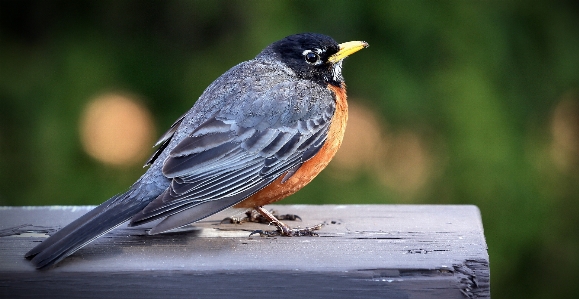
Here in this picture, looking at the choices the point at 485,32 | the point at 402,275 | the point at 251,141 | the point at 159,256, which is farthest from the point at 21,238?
the point at 485,32

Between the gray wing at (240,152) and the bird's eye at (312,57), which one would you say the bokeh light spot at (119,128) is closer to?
the bird's eye at (312,57)

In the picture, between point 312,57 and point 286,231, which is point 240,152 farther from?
point 312,57

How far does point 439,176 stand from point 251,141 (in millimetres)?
1844

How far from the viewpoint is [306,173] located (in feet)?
10.3

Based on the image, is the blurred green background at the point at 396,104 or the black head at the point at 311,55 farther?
the blurred green background at the point at 396,104

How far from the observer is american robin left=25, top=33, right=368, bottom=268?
A: 2672mm

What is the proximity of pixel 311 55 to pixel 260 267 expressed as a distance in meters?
1.57

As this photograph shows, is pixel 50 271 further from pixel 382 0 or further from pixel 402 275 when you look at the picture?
pixel 382 0

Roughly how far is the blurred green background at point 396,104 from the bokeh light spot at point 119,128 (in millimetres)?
15

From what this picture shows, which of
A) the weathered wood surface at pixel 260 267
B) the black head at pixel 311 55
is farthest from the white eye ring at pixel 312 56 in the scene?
the weathered wood surface at pixel 260 267

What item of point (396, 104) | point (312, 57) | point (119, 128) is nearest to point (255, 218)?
point (312, 57)

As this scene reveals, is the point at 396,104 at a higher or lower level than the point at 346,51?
lower

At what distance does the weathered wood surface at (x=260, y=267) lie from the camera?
230 centimetres

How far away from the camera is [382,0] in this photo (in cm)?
457
